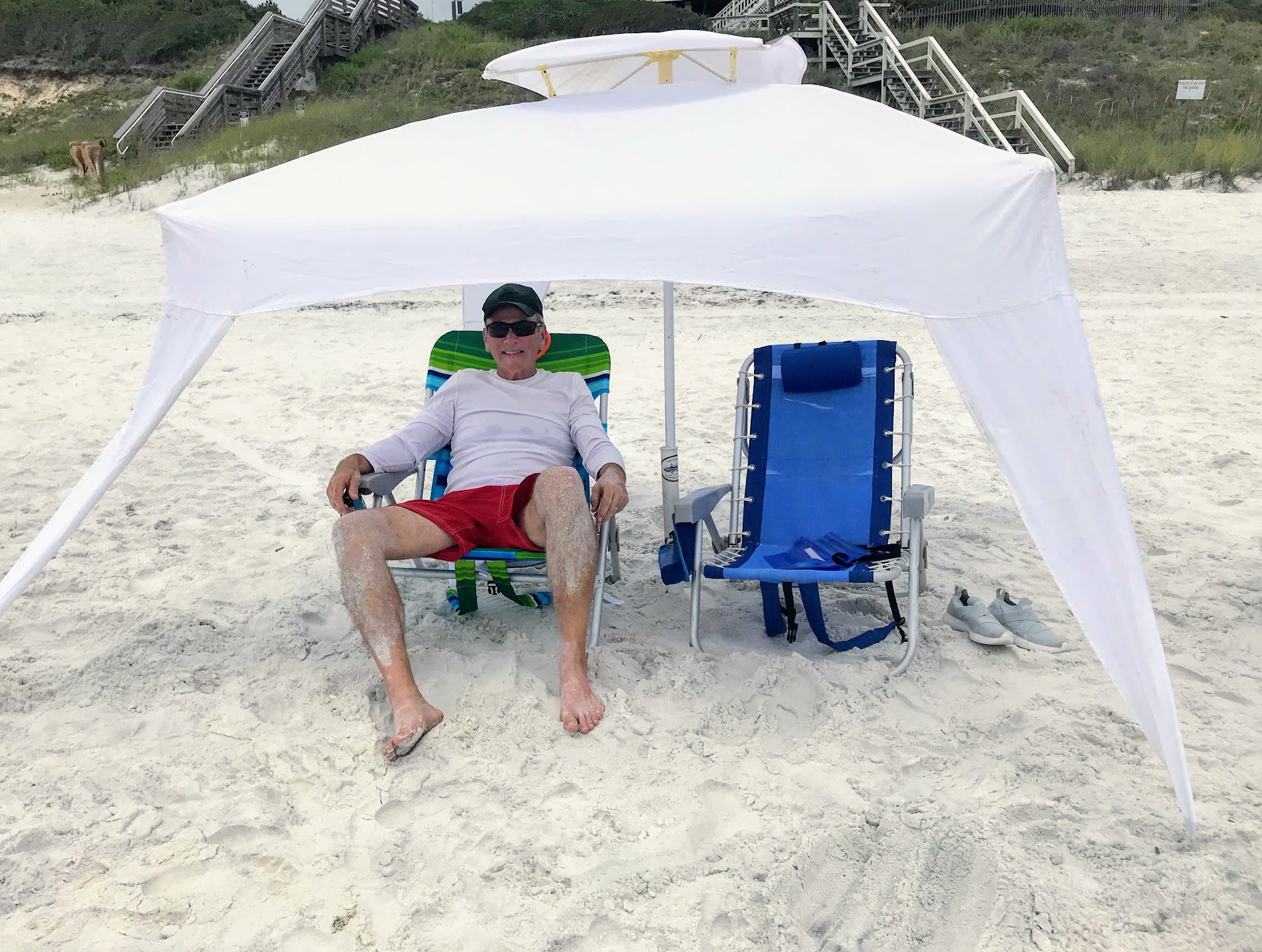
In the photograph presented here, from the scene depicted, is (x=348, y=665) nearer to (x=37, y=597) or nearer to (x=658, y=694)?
(x=658, y=694)

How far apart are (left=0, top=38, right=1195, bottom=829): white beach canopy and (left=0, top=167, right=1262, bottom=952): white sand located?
17.0 inches

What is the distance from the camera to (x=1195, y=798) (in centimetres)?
252

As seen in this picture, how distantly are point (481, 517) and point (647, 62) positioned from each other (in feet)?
5.68

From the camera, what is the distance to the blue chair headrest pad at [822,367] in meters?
3.88

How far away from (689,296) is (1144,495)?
5.04 metres

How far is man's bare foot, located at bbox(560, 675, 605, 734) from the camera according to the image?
2855 millimetres

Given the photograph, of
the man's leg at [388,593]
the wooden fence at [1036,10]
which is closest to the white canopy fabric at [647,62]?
the man's leg at [388,593]

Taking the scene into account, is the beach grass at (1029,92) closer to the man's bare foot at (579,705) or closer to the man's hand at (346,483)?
the man's hand at (346,483)

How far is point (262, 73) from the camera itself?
65.9 feet

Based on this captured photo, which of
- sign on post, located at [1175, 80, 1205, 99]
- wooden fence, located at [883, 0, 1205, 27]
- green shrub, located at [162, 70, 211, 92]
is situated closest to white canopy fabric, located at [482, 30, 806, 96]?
sign on post, located at [1175, 80, 1205, 99]

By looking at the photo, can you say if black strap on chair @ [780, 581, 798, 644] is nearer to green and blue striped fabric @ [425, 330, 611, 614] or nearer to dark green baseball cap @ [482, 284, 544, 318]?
green and blue striped fabric @ [425, 330, 611, 614]

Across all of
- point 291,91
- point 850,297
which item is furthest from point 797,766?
point 291,91

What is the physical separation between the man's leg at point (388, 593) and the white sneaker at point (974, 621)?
186cm

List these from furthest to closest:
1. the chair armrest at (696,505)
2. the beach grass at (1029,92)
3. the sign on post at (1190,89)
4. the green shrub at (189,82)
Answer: the green shrub at (189,82), the sign on post at (1190,89), the beach grass at (1029,92), the chair armrest at (696,505)
